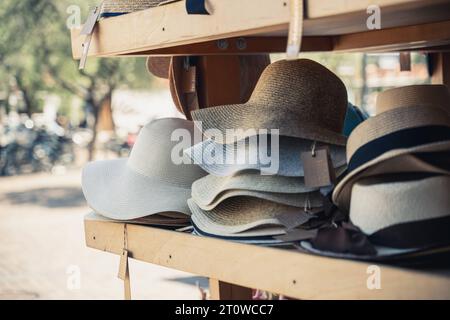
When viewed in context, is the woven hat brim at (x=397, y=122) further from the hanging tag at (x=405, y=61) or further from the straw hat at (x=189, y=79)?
the hanging tag at (x=405, y=61)

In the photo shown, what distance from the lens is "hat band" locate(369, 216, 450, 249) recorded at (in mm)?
1047

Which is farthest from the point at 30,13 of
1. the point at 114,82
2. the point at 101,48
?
the point at 101,48

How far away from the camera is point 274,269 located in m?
1.18

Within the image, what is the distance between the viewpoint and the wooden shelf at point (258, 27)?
104 centimetres

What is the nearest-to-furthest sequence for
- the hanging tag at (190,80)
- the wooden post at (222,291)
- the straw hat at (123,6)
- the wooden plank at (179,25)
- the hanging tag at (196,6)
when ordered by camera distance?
the wooden plank at (179,25) → the hanging tag at (196,6) → the straw hat at (123,6) → the wooden post at (222,291) → the hanging tag at (190,80)

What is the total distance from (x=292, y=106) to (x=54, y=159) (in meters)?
14.9

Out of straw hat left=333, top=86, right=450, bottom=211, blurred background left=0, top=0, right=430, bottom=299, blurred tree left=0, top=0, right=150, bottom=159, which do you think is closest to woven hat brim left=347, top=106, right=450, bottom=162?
straw hat left=333, top=86, right=450, bottom=211

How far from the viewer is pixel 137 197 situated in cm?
162

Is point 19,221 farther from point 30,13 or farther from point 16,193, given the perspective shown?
point 30,13

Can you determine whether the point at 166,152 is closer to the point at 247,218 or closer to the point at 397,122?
the point at 247,218

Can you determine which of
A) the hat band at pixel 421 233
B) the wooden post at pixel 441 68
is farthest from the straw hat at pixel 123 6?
the wooden post at pixel 441 68

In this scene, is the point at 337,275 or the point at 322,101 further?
the point at 322,101

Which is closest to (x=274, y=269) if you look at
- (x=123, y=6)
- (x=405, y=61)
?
(x=123, y=6)

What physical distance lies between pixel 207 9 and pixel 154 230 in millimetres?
505
